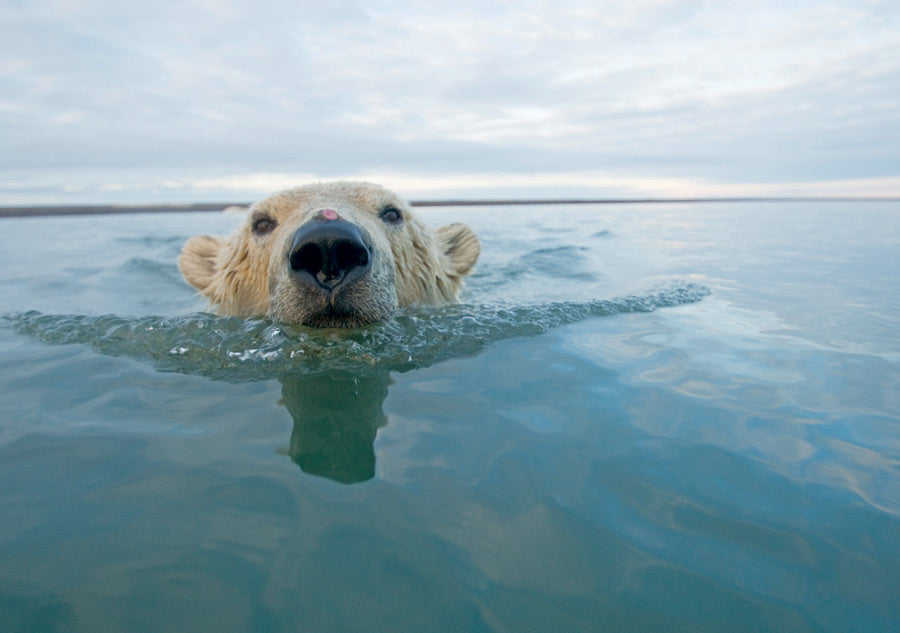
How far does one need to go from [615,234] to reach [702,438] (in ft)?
47.1

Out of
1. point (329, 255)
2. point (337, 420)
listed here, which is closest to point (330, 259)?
point (329, 255)

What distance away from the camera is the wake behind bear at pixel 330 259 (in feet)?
10.3

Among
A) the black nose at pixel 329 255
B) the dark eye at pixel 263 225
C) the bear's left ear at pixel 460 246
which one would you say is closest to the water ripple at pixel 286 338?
the black nose at pixel 329 255

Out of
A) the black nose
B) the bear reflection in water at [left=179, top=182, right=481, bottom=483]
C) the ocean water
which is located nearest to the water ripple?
the ocean water

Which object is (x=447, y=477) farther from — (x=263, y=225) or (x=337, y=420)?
(x=263, y=225)

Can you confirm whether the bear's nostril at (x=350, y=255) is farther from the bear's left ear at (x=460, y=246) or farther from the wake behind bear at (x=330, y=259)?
the bear's left ear at (x=460, y=246)

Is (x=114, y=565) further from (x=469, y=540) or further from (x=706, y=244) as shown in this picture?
(x=706, y=244)

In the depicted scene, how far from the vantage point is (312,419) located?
248 cm

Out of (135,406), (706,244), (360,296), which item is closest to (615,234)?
(706,244)

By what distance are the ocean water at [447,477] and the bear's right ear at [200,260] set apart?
3.10ft

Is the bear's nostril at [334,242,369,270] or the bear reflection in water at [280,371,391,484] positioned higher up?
the bear's nostril at [334,242,369,270]

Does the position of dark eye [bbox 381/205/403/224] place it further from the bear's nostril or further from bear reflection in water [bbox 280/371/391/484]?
bear reflection in water [bbox 280/371/391/484]

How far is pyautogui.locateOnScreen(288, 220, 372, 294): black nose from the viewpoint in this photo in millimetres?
2977

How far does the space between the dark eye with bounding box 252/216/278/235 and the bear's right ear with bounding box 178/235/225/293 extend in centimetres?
109
